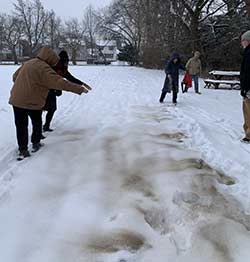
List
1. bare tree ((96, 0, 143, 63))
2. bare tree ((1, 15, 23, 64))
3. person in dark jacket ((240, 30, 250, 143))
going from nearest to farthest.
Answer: person in dark jacket ((240, 30, 250, 143)) < bare tree ((96, 0, 143, 63)) < bare tree ((1, 15, 23, 64))

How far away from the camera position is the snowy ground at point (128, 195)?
143 inches

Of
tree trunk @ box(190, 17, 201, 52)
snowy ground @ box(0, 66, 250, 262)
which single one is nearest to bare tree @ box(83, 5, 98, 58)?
tree trunk @ box(190, 17, 201, 52)

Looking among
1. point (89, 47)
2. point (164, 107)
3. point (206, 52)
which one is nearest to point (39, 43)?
point (89, 47)

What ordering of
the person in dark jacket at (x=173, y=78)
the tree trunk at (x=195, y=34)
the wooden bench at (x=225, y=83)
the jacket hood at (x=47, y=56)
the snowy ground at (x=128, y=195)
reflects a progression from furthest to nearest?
the tree trunk at (x=195, y=34), the wooden bench at (x=225, y=83), the person in dark jacket at (x=173, y=78), the jacket hood at (x=47, y=56), the snowy ground at (x=128, y=195)

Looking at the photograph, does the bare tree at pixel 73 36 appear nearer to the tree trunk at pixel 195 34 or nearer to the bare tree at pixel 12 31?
the bare tree at pixel 12 31

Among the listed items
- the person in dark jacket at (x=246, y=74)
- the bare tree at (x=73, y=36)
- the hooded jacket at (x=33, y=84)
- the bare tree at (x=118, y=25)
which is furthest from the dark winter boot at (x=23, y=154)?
the bare tree at (x=73, y=36)

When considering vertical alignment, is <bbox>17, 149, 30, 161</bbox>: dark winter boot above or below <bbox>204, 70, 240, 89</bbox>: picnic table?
above

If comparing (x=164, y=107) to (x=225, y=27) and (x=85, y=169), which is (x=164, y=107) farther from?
(x=225, y=27)

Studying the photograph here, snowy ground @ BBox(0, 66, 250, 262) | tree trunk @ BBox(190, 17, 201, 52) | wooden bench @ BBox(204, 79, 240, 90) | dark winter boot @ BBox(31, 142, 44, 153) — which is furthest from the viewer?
tree trunk @ BBox(190, 17, 201, 52)

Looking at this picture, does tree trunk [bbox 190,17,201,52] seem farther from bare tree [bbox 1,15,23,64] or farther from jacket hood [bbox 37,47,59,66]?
bare tree [bbox 1,15,23,64]

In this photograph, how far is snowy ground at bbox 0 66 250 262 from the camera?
11.9ft

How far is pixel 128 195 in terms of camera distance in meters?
4.75

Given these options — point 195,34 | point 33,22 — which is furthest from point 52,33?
point 195,34

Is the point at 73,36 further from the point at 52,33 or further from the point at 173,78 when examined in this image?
the point at 173,78
